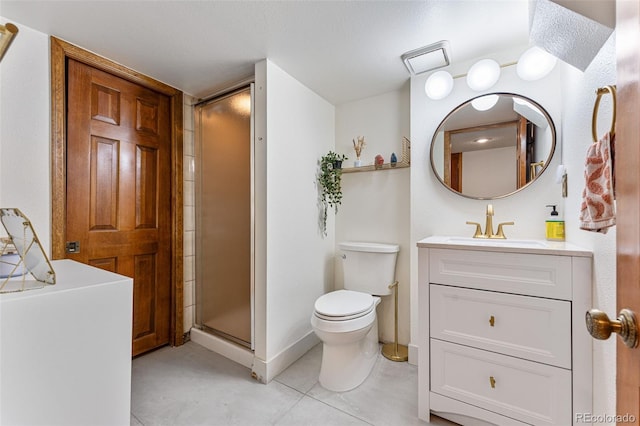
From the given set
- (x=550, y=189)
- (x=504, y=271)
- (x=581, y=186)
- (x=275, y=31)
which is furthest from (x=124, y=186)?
(x=550, y=189)

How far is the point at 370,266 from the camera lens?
7.20 ft

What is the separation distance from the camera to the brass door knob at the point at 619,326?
1.50 ft

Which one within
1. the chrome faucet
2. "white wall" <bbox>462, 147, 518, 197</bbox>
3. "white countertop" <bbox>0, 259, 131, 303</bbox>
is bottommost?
"white countertop" <bbox>0, 259, 131, 303</bbox>

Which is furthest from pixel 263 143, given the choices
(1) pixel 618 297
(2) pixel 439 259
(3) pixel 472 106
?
(1) pixel 618 297

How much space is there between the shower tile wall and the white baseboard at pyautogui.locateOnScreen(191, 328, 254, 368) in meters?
0.14

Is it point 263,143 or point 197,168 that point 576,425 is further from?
point 197,168

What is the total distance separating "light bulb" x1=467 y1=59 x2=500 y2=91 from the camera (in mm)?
1739

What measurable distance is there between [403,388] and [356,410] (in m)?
0.38

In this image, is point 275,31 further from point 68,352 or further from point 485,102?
point 68,352

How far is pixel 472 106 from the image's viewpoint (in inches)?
74.2

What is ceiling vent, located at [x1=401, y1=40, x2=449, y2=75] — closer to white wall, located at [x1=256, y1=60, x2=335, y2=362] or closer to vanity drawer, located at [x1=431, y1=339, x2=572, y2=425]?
white wall, located at [x1=256, y1=60, x2=335, y2=362]

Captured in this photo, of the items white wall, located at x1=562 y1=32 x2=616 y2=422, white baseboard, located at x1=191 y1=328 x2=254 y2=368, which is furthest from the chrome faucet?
white baseboard, located at x1=191 y1=328 x2=254 y2=368

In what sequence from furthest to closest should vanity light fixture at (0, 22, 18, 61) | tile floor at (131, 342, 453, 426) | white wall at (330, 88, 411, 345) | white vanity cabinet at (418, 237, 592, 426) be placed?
white wall at (330, 88, 411, 345)
tile floor at (131, 342, 453, 426)
white vanity cabinet at (418, 237, 592, 426)
vanity light fixture at (0, 22, 18, 61)

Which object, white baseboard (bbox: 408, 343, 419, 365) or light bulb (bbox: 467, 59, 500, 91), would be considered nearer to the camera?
light bulb (bbox: 467, 59, 500, 91)
